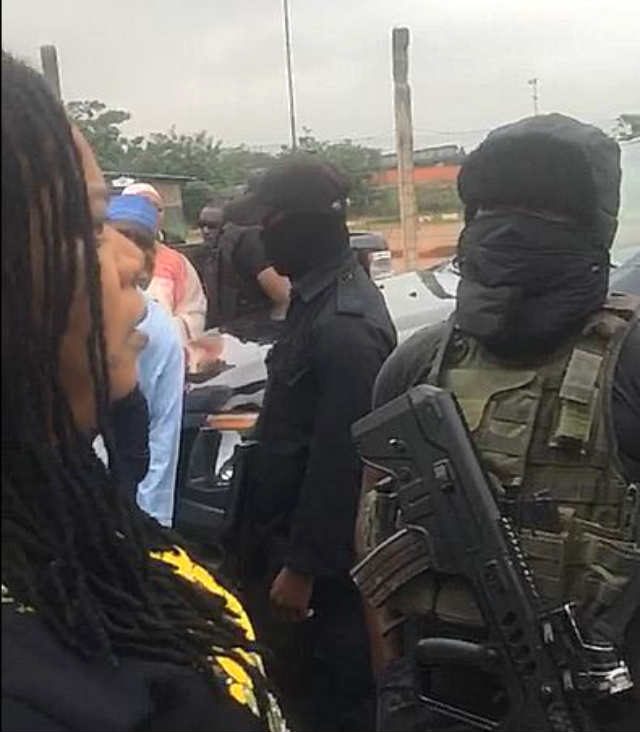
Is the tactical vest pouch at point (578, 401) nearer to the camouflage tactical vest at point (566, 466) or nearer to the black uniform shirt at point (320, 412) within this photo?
the camouflage tactical vest at point (566, 466)

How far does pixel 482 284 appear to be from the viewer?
7.41ft

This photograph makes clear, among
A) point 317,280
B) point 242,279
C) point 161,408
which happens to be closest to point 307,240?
point 317,280

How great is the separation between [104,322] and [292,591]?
1994mm

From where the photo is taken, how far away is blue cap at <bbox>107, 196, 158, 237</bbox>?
13.1ft

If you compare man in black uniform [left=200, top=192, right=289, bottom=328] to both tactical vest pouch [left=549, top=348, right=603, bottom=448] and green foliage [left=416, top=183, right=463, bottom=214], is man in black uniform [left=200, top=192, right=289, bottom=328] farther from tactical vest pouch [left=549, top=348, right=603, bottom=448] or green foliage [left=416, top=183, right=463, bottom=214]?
green foliage [left=416, top=183, right=463, bottom=214]

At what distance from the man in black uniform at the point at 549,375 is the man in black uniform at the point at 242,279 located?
2.11 metres

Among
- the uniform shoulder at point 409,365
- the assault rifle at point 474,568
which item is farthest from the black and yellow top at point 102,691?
the uniform shoulder at point 409,365

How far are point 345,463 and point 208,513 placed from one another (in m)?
0.92

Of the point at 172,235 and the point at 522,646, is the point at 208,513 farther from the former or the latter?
the point at 172,235

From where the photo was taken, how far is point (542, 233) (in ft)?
7.25

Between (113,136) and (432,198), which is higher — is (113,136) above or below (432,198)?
above

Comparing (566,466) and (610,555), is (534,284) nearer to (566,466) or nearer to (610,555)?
(566,466)

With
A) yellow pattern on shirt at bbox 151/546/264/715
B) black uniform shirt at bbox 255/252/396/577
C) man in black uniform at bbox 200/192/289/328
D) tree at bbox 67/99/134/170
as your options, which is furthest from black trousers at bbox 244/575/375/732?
tree at bbox 67/99/134/170

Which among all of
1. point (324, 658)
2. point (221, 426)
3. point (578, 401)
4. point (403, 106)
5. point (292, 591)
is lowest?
point (324, 658)
